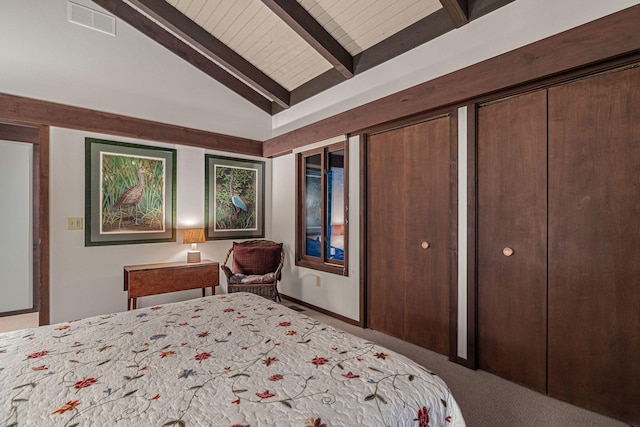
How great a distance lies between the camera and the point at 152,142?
12.6ft

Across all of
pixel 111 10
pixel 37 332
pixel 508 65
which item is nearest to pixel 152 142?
pixel 111 10

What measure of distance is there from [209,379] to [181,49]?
13.1 feet

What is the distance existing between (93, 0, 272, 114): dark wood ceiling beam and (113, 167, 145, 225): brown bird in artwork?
1513 mm

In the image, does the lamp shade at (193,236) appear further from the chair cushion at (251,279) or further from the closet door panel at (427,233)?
the closet door panel at (427,233)

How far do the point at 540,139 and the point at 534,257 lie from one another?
0.82 m

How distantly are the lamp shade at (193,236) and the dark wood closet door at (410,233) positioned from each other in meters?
2.07

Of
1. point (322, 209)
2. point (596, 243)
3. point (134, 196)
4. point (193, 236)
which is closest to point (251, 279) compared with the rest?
point (193, 236)

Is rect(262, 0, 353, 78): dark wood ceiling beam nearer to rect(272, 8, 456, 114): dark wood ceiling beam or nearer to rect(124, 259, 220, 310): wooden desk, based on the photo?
rect(272, 8, 456, 114): dark wood ceiling beam

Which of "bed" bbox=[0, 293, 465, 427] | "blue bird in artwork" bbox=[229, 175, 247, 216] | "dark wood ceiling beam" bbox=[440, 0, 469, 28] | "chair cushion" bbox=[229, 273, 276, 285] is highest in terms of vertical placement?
"dark wood ceiling beam" bbox=[440, 0, 469, 28]

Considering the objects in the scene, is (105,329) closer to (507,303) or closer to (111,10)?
(507,303)

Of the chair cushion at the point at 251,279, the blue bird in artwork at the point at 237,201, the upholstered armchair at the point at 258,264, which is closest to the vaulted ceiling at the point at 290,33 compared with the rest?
the blue bird in artwork at the point at 237,201

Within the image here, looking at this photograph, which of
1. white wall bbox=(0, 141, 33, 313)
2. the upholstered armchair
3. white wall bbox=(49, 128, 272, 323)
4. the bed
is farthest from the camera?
the upholstered armchair

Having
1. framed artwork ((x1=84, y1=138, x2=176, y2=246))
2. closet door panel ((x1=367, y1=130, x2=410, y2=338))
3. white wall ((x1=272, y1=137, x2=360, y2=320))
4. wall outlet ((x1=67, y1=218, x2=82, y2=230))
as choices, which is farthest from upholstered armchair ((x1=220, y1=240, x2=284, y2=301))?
wall outlet ((x1=67, y1=218, x2=82, y2=230))

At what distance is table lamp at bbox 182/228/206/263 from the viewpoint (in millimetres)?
3896
